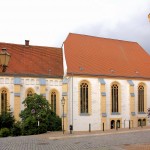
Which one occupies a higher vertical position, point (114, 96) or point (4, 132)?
point (114, 96)

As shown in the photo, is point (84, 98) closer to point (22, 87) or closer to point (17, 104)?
point (22, 87)

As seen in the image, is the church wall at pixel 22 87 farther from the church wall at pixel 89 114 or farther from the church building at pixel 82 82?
the church wall at pixel 89 114

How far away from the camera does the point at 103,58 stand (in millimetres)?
44219

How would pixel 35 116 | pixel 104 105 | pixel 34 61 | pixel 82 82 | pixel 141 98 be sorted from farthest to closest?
pixel 141 98
pixel 34 61
pixel 104 105
pixel 82 82
pixel 35 116

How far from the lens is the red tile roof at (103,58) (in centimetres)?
4178

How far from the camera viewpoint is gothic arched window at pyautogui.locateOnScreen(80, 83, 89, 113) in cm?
4091

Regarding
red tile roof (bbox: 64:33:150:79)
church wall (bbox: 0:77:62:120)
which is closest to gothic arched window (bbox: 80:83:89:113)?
red tile roof (bbox: 64:33:150:79)

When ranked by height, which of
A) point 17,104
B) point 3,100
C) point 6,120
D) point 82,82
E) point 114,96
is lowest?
point 6,120

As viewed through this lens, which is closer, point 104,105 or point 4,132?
point 4,132

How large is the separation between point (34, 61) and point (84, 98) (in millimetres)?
A: 8968

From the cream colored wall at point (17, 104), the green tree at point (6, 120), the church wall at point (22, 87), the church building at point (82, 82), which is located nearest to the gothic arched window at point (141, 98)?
the church building at point (82, 82)

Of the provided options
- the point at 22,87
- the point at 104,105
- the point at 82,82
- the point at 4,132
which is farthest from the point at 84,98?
the point at 4,132

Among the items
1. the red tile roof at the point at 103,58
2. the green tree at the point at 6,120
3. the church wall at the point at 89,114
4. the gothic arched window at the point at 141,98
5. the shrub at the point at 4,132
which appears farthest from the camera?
the gothic arched window at the point at 141,98

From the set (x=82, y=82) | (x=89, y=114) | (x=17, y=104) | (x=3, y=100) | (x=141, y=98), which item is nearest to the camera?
(x=17, y=104)
